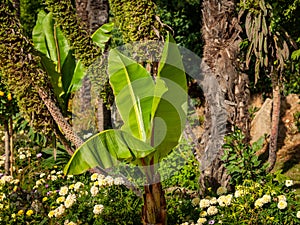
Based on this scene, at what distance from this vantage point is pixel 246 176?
4.69m

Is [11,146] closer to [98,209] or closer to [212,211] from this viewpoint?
[98,209]

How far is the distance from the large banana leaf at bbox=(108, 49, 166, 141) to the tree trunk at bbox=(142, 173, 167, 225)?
1.34ft

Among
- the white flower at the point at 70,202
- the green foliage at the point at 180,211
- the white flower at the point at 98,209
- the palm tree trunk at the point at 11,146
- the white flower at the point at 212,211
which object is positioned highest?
the palm tree trunk at the point at 11,146

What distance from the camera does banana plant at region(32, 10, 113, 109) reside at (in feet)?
18.0

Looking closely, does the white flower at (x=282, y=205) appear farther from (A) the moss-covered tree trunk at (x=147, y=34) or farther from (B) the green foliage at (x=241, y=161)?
(A) the moss-covered tree trunk at (x=147, y=34)

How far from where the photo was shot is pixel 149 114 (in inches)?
153

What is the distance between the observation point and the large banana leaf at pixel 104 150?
3275mm

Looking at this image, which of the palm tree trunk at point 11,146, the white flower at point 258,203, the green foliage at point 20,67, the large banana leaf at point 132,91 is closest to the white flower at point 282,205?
the white flower at point 258,203


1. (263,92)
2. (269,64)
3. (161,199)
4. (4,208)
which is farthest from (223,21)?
(263,92)

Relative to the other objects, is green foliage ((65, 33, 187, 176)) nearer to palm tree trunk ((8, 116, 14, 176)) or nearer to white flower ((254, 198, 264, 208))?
white flower ((254, 198, 264, 208))

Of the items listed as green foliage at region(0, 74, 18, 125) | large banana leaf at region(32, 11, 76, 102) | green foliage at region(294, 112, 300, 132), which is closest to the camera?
large banana leaf at region(32, 11, 76, 102)

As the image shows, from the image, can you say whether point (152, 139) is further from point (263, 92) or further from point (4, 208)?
point (263, 92)

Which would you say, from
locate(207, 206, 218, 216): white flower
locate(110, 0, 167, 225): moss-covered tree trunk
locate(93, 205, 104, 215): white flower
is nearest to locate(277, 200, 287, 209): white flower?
locate(207, 206, 218, 216): white flower

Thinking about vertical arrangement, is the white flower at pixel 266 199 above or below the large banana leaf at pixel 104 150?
below
